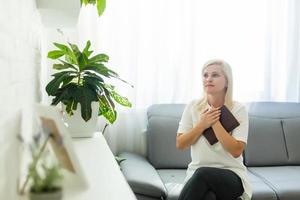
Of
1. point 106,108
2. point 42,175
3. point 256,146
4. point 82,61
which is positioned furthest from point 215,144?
point 42,175

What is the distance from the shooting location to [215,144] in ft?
6.72

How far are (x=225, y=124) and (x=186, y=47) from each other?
3.86 ft

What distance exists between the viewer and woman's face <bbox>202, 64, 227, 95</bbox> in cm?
213

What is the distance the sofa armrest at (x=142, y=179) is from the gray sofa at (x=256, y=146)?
1 cm

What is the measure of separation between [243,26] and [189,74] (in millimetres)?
643

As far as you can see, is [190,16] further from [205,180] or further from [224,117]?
[205,180]

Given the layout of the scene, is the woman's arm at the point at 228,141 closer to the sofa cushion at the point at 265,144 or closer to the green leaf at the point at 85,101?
the green leaf at the point at 85,101

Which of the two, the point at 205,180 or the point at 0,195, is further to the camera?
the point at 205,180

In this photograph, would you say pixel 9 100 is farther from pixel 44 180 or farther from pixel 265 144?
pixel 265 144

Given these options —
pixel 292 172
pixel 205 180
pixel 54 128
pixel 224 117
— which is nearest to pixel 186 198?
pixel 205 180

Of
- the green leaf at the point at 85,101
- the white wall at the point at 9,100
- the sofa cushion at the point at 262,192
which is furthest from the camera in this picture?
the sofa cushion at the point at 262,192

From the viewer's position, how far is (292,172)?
2748 mm

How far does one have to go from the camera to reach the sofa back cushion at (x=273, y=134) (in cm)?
299

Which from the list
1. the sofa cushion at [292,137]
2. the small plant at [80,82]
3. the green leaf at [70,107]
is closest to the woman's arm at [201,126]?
the small plant at [80,82]
